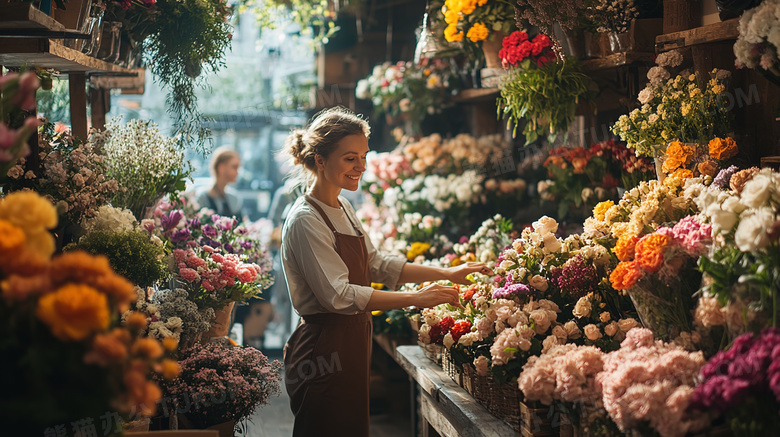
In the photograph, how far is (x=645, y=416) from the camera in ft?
4.63

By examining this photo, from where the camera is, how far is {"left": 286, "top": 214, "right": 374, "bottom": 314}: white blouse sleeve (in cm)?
234

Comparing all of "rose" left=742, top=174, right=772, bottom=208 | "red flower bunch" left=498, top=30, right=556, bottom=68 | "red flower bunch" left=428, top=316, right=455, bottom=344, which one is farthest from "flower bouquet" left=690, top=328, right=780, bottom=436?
"red flower bunch" left=498, top=30, right=556, bottom=68

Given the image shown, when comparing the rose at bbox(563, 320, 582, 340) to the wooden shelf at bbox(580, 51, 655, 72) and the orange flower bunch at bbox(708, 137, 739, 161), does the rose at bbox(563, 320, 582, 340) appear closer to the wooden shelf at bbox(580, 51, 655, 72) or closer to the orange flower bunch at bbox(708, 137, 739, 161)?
the orange flower bunch at bbox(708, 137, 739, 161)

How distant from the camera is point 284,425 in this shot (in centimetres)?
449

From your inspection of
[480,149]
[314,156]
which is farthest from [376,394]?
[314,156]

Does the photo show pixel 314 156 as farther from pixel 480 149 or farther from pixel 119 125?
pixel 480 149

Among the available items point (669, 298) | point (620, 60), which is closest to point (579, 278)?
point (669, 298)

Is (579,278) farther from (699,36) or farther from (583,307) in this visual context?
(699,36)

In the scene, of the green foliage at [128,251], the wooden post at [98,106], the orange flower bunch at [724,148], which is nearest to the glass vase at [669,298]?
the orange flower bunch at [724,148]

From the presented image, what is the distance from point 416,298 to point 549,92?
1.14m

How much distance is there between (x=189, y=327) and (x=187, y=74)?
119cm

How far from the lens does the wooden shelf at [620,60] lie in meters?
2.52

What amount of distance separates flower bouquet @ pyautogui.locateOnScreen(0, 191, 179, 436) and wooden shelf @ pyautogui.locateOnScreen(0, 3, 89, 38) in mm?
1052

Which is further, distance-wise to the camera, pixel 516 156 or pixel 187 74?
pixel 516 156
